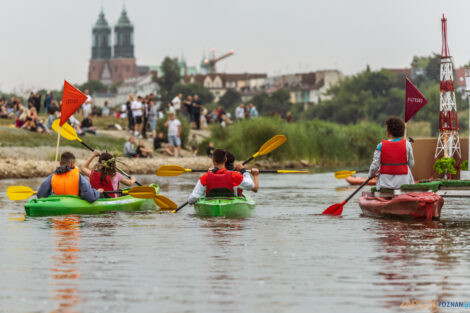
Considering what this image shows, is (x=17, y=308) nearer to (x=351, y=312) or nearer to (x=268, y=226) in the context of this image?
(x=351, y=312)

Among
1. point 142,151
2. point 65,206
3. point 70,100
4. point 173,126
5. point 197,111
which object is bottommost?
point 65,206

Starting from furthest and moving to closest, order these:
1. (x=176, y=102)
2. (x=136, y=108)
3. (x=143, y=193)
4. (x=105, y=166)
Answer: (x=176, y=102), (x=136, y=108), (x=143, y=193), (x=105, y=166)

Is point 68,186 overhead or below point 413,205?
overhead

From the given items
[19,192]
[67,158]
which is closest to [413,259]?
[67,158]

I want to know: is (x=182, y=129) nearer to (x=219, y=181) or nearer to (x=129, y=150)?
(x=129, y=150)

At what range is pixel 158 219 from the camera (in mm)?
17781

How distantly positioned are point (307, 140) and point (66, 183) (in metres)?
30.2

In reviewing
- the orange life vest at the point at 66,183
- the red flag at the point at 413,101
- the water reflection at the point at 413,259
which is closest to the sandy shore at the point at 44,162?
the orange life vest at the point at 66,183

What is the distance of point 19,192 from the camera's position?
19.5 m

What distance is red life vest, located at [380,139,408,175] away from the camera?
54.3 ft

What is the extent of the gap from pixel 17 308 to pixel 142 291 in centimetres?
128

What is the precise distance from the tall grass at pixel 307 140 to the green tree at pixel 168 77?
79487 mm

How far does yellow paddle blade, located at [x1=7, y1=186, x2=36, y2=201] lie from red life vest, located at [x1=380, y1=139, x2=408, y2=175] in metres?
6.69

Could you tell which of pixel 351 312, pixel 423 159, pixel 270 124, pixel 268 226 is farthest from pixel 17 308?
pixel 270 124
